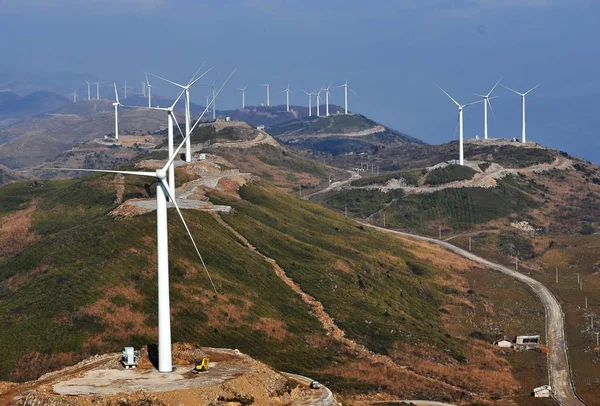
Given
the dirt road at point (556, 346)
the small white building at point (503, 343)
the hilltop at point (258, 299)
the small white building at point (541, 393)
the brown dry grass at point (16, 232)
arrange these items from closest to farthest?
the hilltop at point (258, 299) < the small white building at point (541, 393) < the dirt road at point (556, 346) < the small white building at point (503, 343) < the brown dry grass at point (16, 232)

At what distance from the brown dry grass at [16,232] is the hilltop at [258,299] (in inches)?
16.5

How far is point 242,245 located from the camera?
5935 inches

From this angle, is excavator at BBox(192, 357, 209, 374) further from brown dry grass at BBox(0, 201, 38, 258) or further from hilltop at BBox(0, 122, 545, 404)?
brown dry grass at BBox(0, 201, 38, 258)

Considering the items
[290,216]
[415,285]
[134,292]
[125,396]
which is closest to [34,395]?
[125,396]

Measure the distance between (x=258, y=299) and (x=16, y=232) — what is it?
6232 centimetres

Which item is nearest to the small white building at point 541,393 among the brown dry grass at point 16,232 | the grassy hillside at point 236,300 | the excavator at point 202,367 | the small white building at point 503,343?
the grassy hillside at point 236,300

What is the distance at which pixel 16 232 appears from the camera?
174 m

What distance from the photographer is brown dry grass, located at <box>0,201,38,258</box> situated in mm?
165375

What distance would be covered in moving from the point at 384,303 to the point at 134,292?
4790cm

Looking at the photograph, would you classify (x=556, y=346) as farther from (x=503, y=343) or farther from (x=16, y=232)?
(x=16, y=232)

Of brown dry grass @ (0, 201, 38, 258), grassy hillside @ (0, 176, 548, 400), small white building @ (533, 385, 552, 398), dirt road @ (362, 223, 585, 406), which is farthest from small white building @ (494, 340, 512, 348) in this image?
brown dry grass @ (0, 201, 38, 258)

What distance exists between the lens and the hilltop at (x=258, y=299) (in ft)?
356

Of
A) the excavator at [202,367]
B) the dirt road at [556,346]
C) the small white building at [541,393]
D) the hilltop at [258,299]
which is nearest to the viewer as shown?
the excavator at [202,367]

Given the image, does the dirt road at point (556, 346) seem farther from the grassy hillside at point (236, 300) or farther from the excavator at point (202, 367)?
the excavator at point (202, 367)
